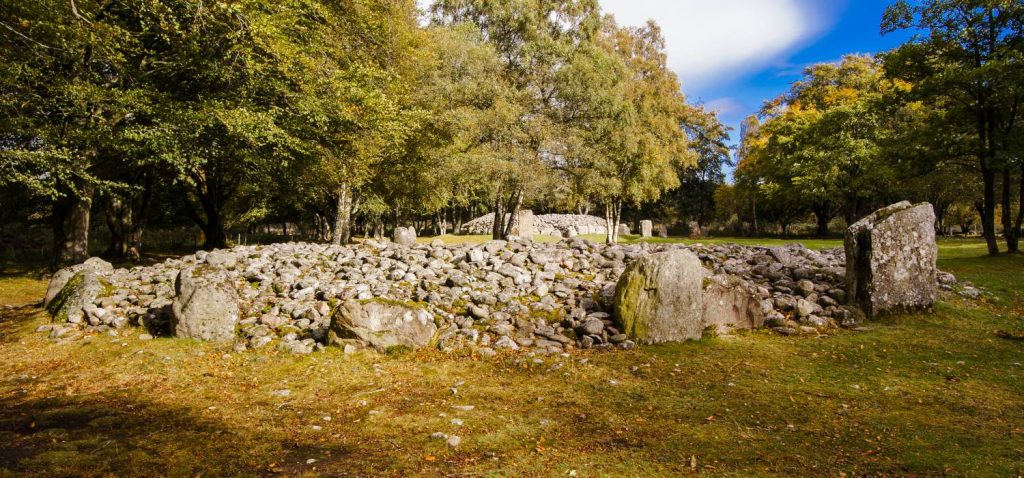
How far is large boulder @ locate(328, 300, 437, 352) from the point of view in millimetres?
8367

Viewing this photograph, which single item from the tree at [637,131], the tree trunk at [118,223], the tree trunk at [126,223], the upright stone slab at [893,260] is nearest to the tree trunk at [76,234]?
the tree trunk at [126,223]

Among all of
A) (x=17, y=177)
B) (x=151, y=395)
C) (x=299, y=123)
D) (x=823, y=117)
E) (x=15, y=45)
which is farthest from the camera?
(x=823, y=117)

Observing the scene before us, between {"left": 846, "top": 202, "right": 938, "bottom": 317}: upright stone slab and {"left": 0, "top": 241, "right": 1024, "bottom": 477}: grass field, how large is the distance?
1043mm

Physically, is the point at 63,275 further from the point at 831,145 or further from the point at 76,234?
the point at 831,145

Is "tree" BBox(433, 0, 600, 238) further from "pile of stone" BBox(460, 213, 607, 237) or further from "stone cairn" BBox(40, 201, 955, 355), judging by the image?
"pile of stone" BBox(460, 213, 607, 237)

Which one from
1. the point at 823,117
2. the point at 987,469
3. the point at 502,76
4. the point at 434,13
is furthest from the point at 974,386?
the point at 823,117

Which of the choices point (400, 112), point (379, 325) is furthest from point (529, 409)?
point (400, 112)

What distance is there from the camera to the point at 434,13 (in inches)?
1195

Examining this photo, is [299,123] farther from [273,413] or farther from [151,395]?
[273,413]

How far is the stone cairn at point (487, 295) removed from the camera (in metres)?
8.79

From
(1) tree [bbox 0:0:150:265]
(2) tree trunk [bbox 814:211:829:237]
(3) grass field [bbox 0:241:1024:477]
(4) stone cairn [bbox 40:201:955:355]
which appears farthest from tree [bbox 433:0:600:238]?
(2) tree trunk [bbox 814:211:829:237]

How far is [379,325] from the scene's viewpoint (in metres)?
8.51

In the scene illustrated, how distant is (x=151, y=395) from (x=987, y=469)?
30.4 ft

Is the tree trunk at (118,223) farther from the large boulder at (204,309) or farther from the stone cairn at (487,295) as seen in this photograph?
the large boulder at (204,309)
